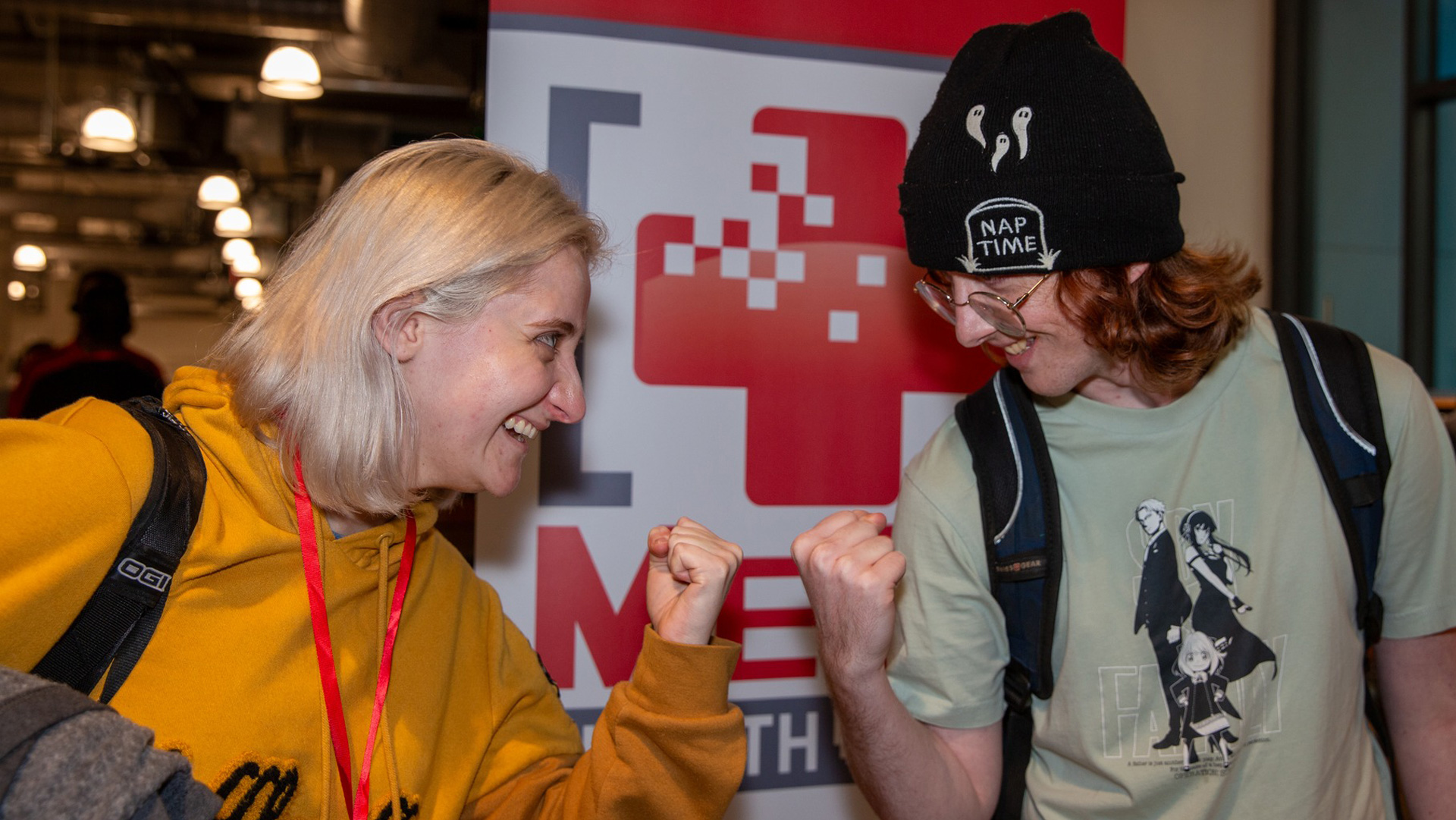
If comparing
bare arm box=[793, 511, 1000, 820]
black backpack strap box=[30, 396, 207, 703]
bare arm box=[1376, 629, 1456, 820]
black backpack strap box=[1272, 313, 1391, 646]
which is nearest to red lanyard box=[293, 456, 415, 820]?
black backpack strap box=[30, 396, 207, 703]

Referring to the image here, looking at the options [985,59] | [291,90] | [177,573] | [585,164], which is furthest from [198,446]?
[291,90]

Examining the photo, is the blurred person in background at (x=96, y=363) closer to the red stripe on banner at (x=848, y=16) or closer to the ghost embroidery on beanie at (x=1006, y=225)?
the red stripe on banner at (x=848, y=16)

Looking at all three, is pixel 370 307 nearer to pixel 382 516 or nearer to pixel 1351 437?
pixel 382 516

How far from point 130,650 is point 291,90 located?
15.8ft

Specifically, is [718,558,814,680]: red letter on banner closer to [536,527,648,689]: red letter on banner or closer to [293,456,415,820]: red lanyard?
[536,527,648,689]: red letter on banner

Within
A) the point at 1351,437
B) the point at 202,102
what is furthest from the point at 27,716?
the point at 202,102

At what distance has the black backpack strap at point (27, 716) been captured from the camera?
679 mm

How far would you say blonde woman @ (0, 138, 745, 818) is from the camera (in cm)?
107

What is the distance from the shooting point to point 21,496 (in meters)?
0.93

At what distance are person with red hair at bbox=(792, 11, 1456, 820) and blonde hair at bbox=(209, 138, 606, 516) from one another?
490 millimetres

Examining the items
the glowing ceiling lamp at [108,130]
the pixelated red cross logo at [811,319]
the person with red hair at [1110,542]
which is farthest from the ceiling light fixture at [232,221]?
the person with red hair at [1110,542]

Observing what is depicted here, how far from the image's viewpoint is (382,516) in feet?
4.10

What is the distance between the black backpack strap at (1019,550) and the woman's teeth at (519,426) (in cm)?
58

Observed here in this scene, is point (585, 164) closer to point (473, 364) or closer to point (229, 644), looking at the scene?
point (473, 364)
